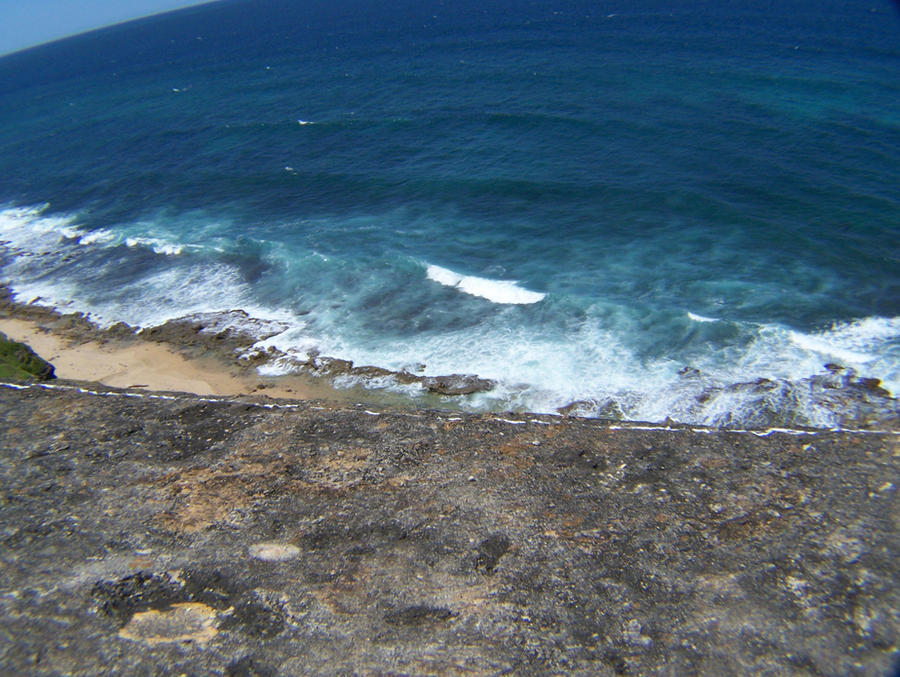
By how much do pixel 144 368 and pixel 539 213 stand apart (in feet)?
71.4

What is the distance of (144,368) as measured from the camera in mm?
26609

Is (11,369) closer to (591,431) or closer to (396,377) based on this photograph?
(396,377)

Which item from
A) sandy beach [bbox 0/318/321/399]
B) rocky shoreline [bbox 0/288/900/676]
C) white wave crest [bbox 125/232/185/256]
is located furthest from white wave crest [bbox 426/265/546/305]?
white wave crest [bbox 125/232/185/256]

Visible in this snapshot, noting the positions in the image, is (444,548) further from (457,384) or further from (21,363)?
(21,363)

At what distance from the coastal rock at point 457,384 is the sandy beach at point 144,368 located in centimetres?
466

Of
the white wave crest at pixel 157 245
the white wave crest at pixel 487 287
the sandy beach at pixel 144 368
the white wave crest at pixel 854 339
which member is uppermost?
the white wave crest at pixel 157 245

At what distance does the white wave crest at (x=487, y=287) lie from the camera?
2834 cm

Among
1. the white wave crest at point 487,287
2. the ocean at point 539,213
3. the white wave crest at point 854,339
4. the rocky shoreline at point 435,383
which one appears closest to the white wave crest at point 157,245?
the ocean at point 539,213

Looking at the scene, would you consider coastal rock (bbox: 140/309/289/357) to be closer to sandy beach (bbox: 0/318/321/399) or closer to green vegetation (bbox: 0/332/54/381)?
sandy beach (bbox: 0/318/321/399)

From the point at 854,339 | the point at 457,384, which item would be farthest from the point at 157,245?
the point at 854,339

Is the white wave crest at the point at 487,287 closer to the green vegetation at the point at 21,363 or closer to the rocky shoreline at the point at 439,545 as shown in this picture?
the rocky shoreline at the point at 439,545

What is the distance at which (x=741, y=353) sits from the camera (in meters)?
23.8

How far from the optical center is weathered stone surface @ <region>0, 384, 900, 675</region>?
1028 centimetres

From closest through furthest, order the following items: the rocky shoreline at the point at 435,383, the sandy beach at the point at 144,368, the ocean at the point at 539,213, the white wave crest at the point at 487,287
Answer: the rocky shoreline at the point at 435,383 < the ocean at the point at 539,213 < the sandy beach at the point at 144,368 < the white wave crest at the point at 487,287
